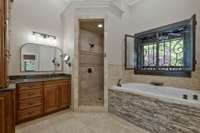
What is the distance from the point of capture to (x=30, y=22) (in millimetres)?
3193

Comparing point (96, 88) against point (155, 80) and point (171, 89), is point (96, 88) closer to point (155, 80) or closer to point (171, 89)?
point (155, 80)

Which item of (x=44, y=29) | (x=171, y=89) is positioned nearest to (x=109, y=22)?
(x=44, y=29)

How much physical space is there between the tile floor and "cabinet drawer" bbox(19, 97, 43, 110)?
32 centimetres

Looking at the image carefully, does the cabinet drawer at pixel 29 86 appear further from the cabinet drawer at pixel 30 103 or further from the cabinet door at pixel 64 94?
the cabinet door at pixel 64 94

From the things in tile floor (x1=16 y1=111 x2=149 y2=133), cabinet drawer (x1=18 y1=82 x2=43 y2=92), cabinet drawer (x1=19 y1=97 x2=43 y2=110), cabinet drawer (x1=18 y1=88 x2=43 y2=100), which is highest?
cabinet drawer (x1=18 y1=82 x2=43 y2=92)

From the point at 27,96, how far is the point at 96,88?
2.68m

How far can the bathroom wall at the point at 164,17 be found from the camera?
276 centimetres

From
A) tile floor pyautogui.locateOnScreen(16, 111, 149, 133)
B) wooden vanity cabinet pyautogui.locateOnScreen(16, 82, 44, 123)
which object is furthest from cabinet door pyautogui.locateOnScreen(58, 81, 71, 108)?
wooden vanity cabinet pyautogui.locateOnScreen(16, 82, 44, 123)

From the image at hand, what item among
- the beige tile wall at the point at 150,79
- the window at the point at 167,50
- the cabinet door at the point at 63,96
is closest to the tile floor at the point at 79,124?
the cabinet door at the point at 63,96

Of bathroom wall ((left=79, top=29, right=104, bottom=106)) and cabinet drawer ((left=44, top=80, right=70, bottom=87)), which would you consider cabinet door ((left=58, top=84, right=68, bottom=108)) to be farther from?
bathroom wall ((left=79, top=29, right=104, bottom=106))

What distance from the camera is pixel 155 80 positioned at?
11.5 ft

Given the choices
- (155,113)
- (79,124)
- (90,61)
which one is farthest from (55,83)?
(155,113)

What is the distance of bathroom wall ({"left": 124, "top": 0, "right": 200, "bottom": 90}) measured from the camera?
2.76m

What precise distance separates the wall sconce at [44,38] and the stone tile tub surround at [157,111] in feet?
7.01
